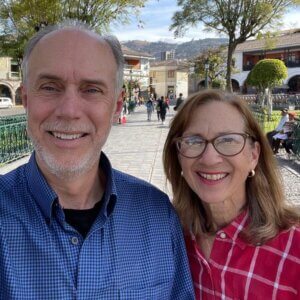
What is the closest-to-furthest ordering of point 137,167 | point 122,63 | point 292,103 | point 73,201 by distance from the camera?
point 73,201
point 122,63
point 137,167
point 292,103

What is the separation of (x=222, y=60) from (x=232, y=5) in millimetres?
15412

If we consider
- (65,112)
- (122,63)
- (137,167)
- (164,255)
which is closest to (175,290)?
(164,255)

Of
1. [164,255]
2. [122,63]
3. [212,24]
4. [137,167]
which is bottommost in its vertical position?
[137,167]

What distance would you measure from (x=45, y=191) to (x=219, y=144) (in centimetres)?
80

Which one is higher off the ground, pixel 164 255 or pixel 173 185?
pixel 173 185

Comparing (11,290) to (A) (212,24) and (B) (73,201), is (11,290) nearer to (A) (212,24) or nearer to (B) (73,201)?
(B) (73,201)

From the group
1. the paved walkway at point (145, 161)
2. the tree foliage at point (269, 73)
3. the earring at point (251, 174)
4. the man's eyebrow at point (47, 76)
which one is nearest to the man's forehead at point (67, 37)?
the man's eyebrow at point (47, 76)

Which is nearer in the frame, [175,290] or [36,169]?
[36,169]

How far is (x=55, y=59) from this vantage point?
1.73 meters

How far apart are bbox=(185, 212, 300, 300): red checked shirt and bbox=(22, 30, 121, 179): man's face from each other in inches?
27.6

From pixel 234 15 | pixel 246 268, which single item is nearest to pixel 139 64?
pixel 234 15

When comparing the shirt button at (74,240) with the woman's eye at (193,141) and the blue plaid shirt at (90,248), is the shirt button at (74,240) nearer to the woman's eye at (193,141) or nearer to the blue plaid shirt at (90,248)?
the blue plaid shirt at (90,248)

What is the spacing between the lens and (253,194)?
2.11 m

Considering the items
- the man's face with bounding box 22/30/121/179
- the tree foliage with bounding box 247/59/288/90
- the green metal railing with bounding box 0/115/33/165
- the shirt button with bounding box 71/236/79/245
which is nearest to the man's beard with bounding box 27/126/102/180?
the man's face with bounding box 22/30/121/179
